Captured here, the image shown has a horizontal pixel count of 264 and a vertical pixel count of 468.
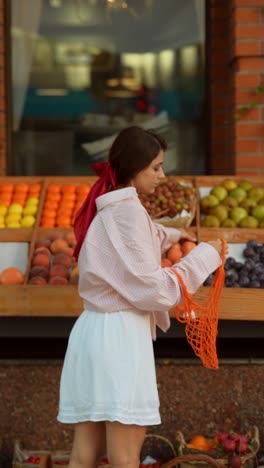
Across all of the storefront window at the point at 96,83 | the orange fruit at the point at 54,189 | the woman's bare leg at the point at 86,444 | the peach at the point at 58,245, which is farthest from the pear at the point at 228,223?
the woman's bare leg at the point at 86,444

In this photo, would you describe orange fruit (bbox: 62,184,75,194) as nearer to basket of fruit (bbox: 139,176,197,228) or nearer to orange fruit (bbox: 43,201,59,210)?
orange fruit (bbox: 43,201,59,210)

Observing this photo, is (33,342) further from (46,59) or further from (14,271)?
(46,59)

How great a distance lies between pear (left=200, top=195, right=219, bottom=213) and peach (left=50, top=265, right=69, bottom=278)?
1.25 metres

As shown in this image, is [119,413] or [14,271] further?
[14,271]

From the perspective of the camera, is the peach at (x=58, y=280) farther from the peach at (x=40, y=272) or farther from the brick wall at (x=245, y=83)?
the brick wall at (x=245, y=83)

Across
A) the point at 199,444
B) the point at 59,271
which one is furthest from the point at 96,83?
the point at 199,444

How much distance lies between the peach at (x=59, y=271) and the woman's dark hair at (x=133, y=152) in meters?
1.75

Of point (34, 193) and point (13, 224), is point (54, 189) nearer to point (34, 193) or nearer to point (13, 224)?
point (34, 193)

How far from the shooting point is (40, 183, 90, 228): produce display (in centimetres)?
664

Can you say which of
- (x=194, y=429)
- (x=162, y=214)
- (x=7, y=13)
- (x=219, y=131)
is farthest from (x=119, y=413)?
(x=7, y=13)

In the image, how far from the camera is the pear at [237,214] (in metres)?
6.68

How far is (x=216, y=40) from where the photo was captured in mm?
8305

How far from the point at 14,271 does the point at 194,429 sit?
1.41 meters

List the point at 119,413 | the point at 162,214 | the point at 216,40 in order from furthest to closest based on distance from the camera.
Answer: the point at 216,40 < the point at 162,214 < the point at 119,413
